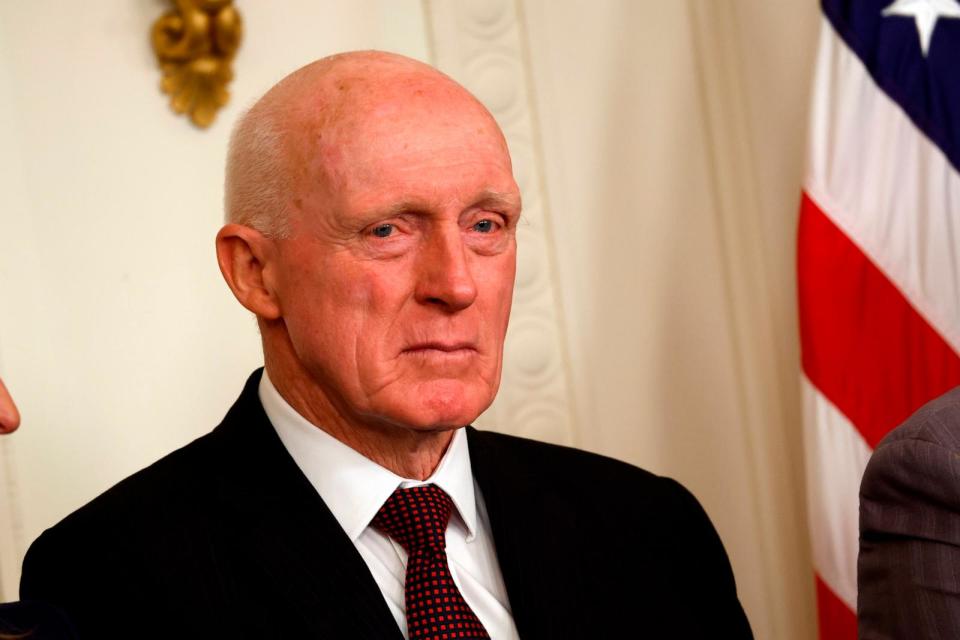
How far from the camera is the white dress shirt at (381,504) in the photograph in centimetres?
214

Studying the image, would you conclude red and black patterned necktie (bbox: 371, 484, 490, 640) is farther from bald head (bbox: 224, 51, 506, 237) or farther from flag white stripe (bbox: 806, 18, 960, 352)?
flag white stripe (bbox: 806, 18, 960, 352)

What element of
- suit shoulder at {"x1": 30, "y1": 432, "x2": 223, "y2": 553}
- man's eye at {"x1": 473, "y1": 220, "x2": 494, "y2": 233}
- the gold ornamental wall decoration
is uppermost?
the gold ornamental wall decoration

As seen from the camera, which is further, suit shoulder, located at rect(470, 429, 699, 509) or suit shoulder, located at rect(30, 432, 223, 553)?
suit shoulder, located at rect(470, 429, 699, 509)

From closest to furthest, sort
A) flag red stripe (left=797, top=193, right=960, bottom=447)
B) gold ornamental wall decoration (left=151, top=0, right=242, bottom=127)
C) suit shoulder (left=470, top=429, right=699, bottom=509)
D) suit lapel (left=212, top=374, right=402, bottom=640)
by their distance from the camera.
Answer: suit lapel (left=212, top=374, right=402, bottom=640) < suit shoulder (left=470, top=429, right=699, bottom=509) < gold ornamental wall decoration (left=151, top=0, right=242, bottom=127) < flag red stripe (left=797, top=193, right=960, bottom=447)

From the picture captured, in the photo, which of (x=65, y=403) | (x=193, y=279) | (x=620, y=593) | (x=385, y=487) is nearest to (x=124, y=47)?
(x=193, y=279)

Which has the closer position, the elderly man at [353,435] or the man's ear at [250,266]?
the elderly man at [353,435]

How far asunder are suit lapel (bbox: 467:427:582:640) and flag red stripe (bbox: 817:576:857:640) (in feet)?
3.96

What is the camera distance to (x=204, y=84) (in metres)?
3.20

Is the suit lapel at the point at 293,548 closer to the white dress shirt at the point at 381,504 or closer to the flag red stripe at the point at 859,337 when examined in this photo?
the white dress shirt at the point at 381,504

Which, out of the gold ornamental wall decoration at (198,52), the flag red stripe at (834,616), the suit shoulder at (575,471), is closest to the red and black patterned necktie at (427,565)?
the suit shoulder at (575,471)

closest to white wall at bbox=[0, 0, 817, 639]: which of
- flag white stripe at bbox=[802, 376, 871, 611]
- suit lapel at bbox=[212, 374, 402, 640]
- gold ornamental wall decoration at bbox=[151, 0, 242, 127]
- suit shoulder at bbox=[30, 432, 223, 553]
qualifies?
gold ornamental wall decoration at bbox=[151, 0, 242, 127]

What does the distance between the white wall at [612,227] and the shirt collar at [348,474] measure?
992 millimetres

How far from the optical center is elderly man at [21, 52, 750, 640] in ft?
6.71

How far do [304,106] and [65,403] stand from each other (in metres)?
1.18
